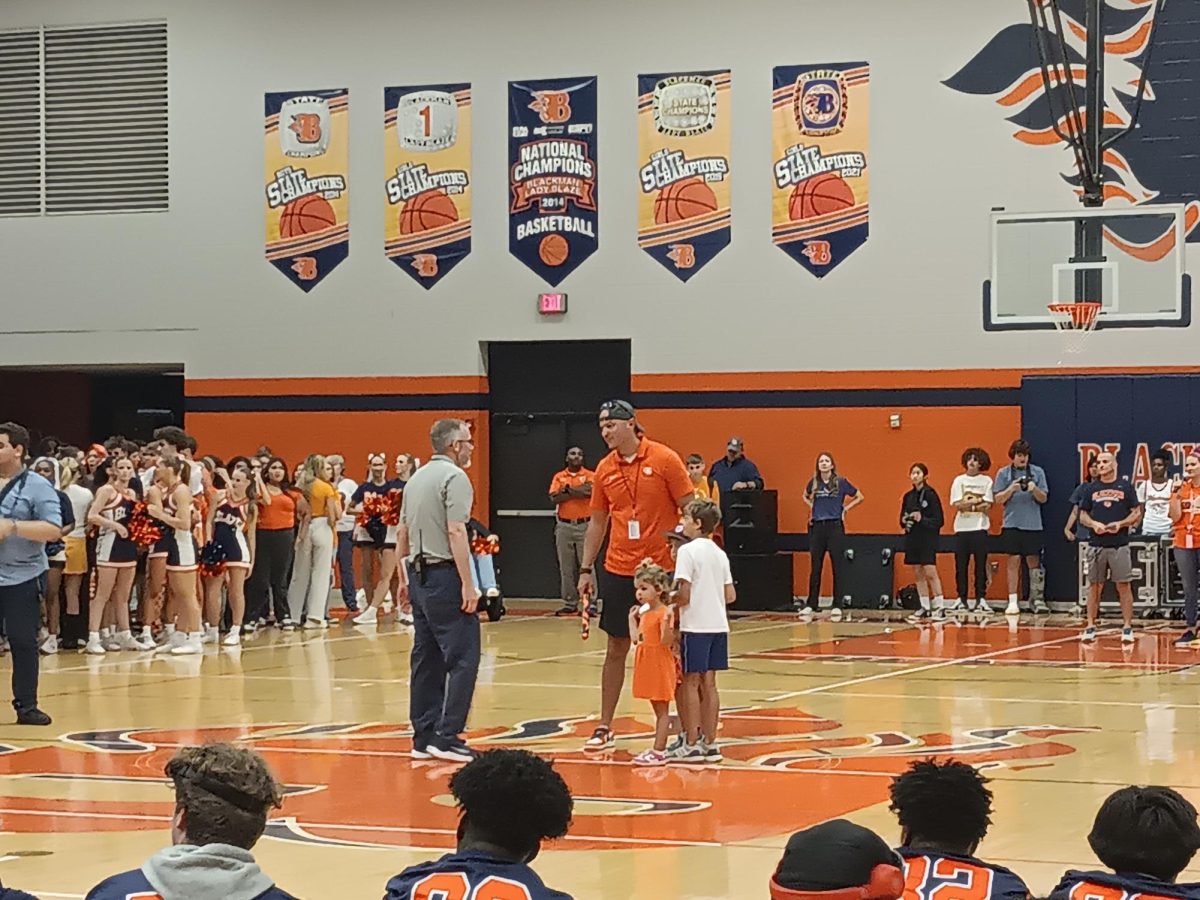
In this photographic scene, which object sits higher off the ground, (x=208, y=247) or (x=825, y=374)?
(x=208, y=247)

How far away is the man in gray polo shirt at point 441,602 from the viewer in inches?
477

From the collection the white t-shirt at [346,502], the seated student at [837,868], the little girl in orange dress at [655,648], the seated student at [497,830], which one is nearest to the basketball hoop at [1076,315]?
the little girl in orange dress at [655,648]

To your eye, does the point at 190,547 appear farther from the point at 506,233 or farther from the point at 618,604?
the point at 506,233

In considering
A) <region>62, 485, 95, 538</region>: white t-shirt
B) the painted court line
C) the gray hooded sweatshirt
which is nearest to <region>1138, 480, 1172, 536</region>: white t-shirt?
the painted court line

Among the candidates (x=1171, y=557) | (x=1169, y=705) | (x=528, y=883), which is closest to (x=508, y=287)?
(x=1171, y=557)

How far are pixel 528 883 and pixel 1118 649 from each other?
16.3 metres

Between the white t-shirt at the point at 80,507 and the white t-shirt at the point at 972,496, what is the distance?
10899 millimetres

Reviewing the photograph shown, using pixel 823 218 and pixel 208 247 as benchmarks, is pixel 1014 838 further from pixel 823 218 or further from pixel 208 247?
pixel 208 247

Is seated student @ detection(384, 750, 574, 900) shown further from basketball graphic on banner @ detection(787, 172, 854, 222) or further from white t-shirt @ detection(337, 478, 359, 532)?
basketball graphic on banner @ detection(787, 172, 854, 222)

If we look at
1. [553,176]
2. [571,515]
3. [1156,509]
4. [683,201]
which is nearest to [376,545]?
[571,515]

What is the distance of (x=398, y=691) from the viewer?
16.3 m

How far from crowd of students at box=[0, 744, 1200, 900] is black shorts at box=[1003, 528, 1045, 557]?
66.6ft

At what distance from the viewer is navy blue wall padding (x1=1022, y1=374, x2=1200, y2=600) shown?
2455 centimetres

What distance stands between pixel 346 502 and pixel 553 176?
5.59 meters
